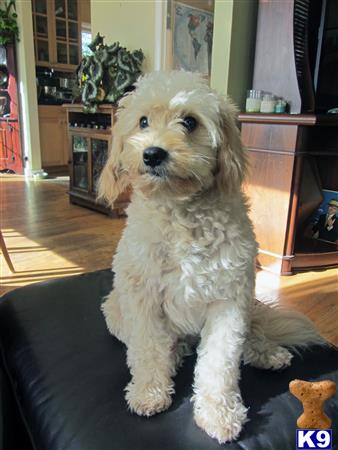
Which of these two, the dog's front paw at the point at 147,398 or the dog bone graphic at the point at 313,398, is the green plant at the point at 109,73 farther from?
the dog bone graphic at the point at 313,398

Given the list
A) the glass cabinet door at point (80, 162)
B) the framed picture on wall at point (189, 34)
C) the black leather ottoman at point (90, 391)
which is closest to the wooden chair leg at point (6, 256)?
the black leather ottoman at point (90, 391)

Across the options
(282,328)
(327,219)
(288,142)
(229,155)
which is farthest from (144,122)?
(327,219)

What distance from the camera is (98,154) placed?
3494mm

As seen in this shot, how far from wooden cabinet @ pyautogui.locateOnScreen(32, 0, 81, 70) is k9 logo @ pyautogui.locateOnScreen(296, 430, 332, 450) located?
553cm

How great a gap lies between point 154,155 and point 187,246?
0.71 ft

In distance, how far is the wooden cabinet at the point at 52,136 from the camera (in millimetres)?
5285

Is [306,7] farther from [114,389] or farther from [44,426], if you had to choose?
[44,426]

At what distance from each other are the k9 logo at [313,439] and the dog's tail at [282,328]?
0.96ft

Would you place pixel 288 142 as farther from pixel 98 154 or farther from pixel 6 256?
pixel 98 154

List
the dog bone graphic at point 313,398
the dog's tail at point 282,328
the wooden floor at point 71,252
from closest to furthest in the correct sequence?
the dog bone graphic at point 313,398, the dog's tail at point 282,328, the wooden floor at point 71,252

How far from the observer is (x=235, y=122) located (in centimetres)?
96

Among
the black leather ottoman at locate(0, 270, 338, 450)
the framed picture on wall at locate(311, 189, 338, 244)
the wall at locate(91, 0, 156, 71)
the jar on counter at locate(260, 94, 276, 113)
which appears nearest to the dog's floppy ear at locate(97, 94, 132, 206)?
the black leather ottoman at locate(0, 270, 338, 450)

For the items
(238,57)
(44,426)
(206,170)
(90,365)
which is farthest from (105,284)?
(238,57)

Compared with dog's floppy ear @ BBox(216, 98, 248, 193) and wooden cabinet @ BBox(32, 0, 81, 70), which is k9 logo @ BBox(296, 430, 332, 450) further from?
wooden cabinet @ BBox(32, 0, 81, 70)
